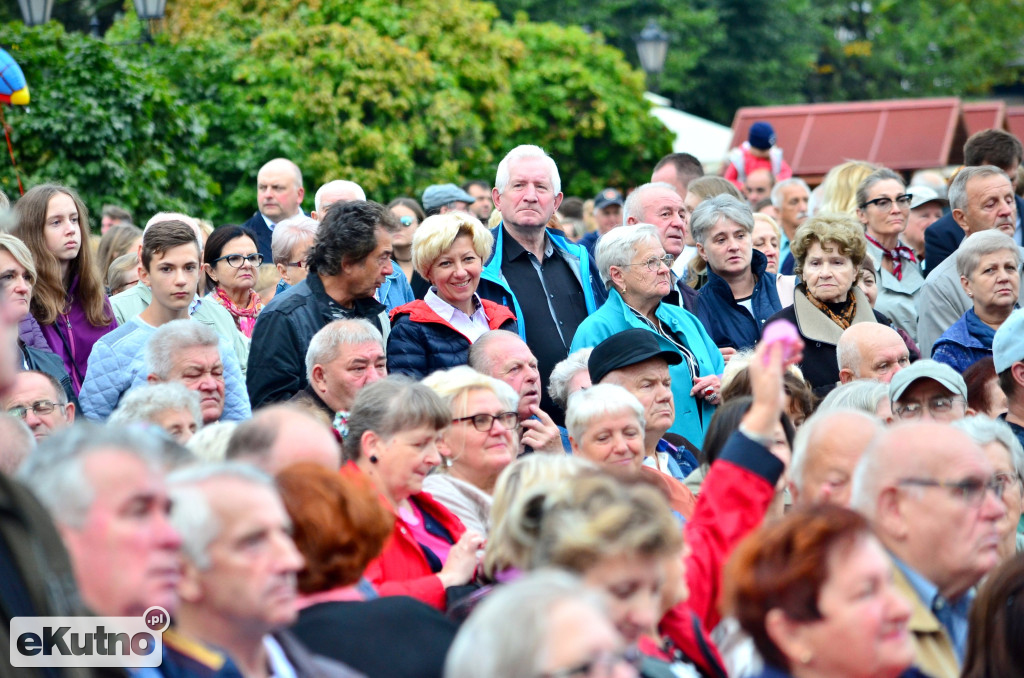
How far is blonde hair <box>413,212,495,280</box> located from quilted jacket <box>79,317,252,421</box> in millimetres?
1058

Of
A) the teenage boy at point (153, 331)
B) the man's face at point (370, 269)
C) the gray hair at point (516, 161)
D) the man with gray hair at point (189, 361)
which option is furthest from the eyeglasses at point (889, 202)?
the man with gray hair at point (189, 361)

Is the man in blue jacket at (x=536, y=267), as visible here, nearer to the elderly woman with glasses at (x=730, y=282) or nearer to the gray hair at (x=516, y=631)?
the elderly woman with glasses at (x=730, y=282)

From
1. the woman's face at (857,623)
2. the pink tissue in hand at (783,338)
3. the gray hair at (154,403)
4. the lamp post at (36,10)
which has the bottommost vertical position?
the woman's face at (857,623)

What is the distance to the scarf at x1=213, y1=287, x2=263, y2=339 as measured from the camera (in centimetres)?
723

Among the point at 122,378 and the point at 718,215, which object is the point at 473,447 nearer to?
the point at 122,378

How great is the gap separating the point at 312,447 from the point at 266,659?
76cm

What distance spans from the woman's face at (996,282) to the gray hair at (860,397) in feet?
5.30

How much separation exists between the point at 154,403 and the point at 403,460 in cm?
94

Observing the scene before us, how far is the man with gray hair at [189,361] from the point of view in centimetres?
519

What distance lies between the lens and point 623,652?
8.91ft

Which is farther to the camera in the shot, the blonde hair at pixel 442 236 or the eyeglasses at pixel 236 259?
the eyeglasses at pixel 236 259

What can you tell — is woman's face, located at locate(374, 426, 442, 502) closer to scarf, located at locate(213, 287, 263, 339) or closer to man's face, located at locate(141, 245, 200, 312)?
man's face, located at locate(141, 245, 200, 312)

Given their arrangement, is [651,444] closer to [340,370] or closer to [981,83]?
[340,370]

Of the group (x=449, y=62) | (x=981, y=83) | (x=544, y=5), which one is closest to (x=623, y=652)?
(x=449, y=62)
